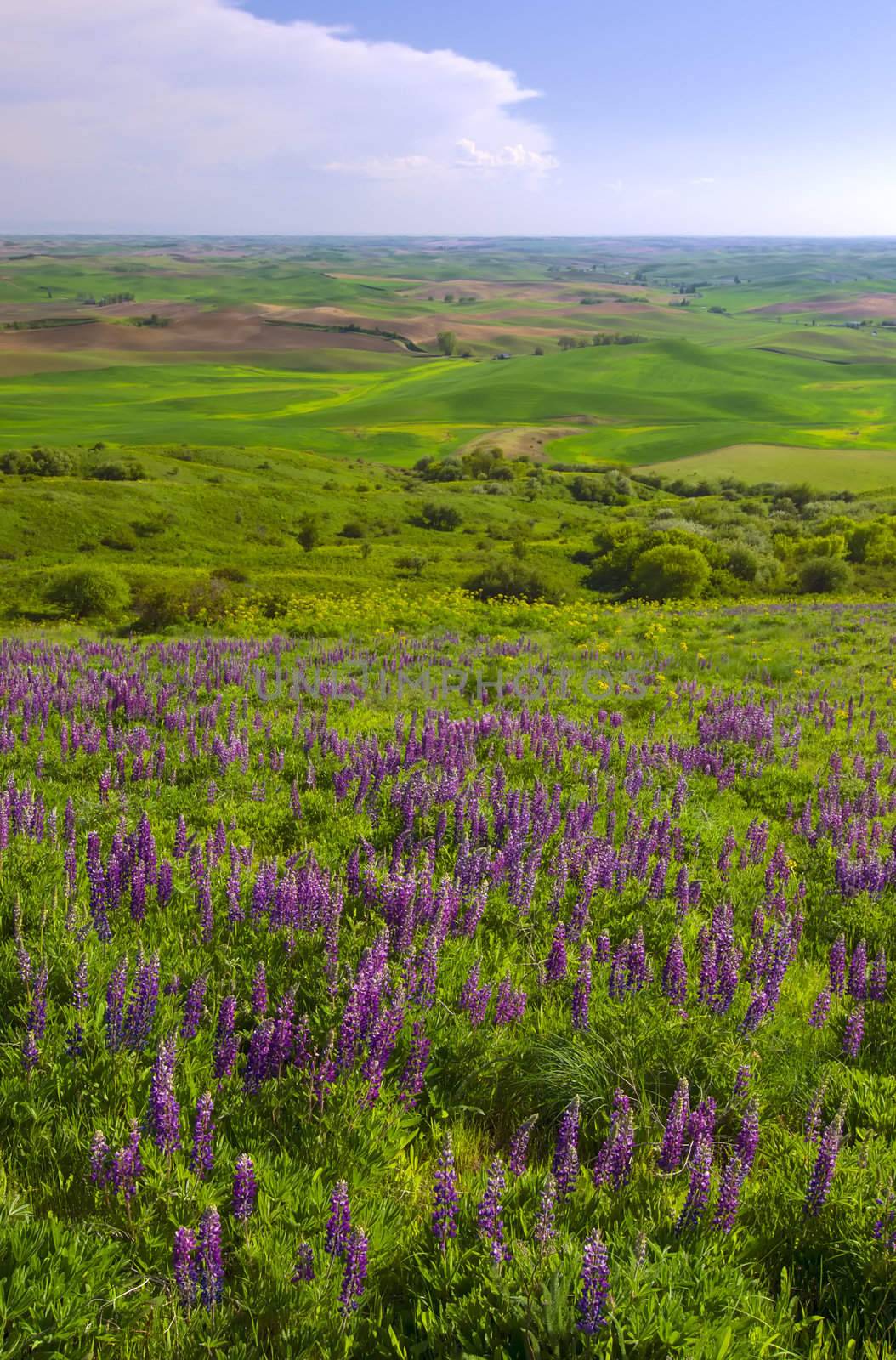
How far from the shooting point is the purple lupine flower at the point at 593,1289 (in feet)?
8.66

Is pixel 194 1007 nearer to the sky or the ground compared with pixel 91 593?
nearer to the sky

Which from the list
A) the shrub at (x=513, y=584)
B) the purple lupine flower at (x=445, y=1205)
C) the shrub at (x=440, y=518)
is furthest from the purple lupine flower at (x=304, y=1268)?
the shrub at (x=440, y=518)

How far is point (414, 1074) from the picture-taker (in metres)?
4.06

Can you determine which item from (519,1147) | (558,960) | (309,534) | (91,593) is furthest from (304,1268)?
(309,534)

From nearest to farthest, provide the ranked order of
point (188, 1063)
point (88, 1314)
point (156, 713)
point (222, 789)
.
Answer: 1. point (88, 1314)
2. point (188, 1063)
3. point (222, 789)
4. point (156, 713)

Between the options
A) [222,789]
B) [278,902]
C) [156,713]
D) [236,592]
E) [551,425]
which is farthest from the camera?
[551,425]

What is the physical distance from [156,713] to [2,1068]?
7.43 meters

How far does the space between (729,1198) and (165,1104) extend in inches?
92.5

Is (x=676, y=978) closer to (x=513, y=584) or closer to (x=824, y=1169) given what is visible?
(x=824, y=1169)

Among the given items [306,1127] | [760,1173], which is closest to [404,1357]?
[306,1127]

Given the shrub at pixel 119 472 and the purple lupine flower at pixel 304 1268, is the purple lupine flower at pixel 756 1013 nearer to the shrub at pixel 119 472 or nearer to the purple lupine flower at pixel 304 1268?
the purple lupine flower at pixel 304 1268

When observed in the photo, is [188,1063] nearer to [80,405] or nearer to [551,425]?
[551,425]

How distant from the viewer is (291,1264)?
302cm

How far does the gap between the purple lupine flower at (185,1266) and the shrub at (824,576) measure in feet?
165
